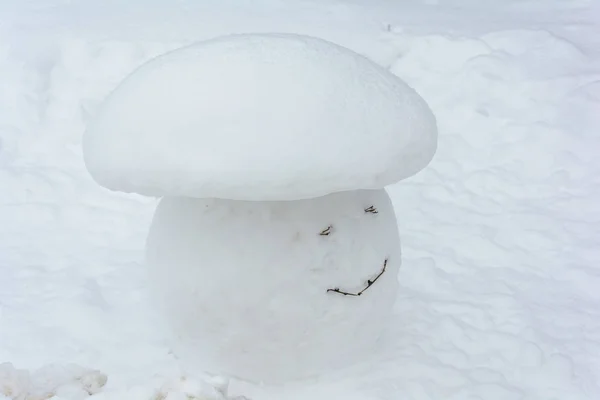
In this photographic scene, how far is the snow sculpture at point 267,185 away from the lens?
2.03 metres

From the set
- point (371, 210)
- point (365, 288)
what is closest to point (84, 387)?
point (365, 288)

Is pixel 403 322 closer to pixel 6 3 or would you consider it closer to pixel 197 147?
pixel 197 147

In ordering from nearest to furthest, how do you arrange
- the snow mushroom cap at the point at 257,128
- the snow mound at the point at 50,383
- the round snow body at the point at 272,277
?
the snow mound at the point at 50,383 < the snow mushroom cap at the point at 257,128 < the round snow body at the point at 272,277

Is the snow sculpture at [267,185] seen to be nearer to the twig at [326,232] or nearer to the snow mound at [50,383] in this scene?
the twig at [326,232]

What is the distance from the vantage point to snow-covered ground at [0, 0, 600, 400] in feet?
8.74

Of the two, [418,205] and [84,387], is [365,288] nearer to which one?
[84,387]

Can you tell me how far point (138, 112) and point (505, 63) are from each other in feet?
11.8

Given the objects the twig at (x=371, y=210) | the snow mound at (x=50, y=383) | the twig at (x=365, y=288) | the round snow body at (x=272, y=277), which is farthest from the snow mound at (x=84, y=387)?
the twig at (x=371, y=210)

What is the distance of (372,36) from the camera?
5.48 m

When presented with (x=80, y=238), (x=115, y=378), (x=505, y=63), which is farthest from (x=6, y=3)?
(x=115, y=378)

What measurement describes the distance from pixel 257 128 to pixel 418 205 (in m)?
2.25

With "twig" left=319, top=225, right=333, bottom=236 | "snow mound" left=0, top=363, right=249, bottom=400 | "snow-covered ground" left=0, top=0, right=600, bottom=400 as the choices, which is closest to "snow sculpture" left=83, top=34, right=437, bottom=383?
"twig" left=319, top=225, right=333, bottom=236

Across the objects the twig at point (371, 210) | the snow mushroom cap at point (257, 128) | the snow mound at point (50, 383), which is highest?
the snow mushroom cap at point (257, 128)

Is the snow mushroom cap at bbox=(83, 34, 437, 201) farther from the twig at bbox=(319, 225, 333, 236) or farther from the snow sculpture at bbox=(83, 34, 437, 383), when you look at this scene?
the twig at bbox=(319, 225, 333, 236)
